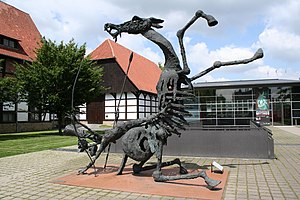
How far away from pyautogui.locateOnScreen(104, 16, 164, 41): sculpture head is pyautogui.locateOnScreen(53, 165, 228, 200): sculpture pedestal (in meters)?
3.04

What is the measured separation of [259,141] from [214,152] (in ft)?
4.68

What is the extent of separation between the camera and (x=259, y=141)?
8508 millimetres

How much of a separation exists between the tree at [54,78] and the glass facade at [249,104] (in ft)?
42.6

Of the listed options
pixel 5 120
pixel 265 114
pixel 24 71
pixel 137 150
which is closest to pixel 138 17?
pixel 137 150

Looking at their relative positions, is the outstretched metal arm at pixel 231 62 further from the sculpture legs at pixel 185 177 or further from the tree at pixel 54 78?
the tree at pixel 54 78

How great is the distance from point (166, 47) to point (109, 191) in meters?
3.09

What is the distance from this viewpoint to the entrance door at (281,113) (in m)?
29.4

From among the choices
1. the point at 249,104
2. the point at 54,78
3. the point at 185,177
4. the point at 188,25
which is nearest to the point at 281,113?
the point at 249,104

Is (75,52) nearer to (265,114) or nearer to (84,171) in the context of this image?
(84,171)

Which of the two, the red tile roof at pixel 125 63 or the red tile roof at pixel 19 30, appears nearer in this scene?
the red tile roof at pixel 19 30

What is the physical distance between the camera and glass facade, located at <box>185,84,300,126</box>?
2877 cm

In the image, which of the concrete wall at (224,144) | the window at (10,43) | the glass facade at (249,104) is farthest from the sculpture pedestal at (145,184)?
the glass facade at (249,104)

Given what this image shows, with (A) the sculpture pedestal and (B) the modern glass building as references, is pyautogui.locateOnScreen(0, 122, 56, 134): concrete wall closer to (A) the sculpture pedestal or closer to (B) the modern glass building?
(B) the modern glass building

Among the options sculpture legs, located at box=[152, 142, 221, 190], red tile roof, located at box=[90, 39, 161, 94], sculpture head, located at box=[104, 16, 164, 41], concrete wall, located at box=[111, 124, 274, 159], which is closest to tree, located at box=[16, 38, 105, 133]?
red tile roof, located at box=[90, 39, 161, 94]
